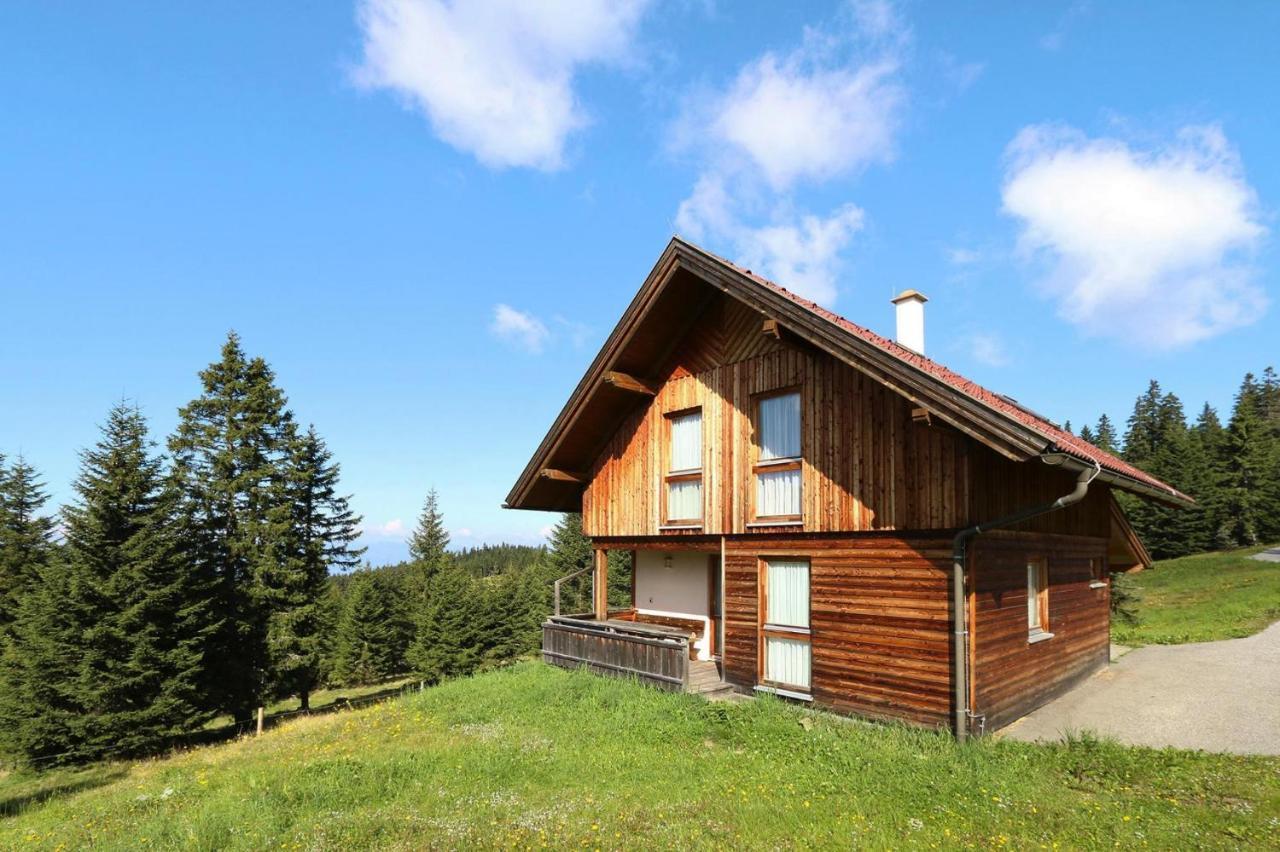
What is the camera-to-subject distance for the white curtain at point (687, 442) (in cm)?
1463

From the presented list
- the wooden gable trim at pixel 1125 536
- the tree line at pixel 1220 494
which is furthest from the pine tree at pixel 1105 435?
the wooden gable trim at pixel 1125 536

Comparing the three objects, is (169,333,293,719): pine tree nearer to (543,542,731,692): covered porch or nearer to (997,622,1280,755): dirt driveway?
(543,542,731,692): covered porch

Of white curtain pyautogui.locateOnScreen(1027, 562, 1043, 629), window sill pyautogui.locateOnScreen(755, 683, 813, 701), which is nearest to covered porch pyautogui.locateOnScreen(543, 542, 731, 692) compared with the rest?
window sill pyautogui.locateOnScreen(755, 683, 813, 701)

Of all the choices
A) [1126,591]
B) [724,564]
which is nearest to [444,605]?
[724,564]

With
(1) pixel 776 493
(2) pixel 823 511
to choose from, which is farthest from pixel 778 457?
(2) pixel 823 511

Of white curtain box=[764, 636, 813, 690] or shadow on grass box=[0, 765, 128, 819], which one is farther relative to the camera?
shadow on grass box=[0, 765, 128, 819]

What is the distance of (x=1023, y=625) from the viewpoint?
11.5 m

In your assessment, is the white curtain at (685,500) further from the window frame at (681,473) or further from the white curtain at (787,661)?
the white curtain at (787,661)

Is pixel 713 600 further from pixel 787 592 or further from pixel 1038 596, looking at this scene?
pixel 1038 596

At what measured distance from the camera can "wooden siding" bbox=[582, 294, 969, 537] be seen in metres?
10.4

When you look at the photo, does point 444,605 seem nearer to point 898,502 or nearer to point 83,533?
point 83,533

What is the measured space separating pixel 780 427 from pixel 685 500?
3.08 meters

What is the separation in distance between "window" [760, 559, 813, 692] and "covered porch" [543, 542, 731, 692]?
128 cm

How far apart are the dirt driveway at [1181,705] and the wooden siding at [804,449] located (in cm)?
410
